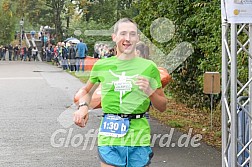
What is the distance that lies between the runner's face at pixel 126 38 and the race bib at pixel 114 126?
568mm

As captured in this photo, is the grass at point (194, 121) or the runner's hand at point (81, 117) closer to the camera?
the runner's hand at point (81, 117)

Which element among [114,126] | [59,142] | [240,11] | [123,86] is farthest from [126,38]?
[59,142]

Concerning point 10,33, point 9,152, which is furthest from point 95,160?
point 10,33

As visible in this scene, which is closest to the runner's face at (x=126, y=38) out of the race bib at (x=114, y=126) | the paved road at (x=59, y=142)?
the race bib at (x=114, y=126)

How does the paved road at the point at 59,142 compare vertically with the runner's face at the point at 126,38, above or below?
below

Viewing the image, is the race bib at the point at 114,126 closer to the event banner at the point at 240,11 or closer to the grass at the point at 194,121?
the event banner at the point at 240,11

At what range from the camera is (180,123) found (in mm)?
13812

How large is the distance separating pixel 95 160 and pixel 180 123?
4508 mm

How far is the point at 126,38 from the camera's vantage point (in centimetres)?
523

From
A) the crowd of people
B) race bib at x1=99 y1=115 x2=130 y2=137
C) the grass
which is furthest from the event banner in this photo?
the crowd of people

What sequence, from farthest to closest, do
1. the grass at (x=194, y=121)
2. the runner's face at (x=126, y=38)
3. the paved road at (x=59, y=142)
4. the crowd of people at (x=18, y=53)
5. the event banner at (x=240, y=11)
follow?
the crowd of people at (x=18, y=53) → the grass at (x=194, y=121) → the paved road at (x=59, y=142) → the event banner at (x=240, y=11) → the runner's face at (x=126, y=38)

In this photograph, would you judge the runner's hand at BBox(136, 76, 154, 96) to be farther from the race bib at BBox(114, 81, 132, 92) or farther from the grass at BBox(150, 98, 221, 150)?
the grass at BBox(150, 98, 221, 150)

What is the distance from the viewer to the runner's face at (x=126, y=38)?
206 inches

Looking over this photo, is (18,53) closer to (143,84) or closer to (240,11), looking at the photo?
(240,11)
